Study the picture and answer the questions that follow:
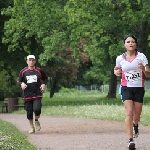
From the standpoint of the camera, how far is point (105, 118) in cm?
2056

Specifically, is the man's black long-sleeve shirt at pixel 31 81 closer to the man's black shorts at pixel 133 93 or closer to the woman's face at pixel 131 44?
the man's black shorts at pixel 133 93

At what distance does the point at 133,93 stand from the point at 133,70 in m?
0.43

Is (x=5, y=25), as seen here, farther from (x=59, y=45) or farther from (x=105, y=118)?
(x=105, y=118)

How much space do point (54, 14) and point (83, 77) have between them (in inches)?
2460

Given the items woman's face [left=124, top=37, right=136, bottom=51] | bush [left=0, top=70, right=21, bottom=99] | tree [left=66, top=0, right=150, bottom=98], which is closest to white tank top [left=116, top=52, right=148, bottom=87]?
woman's face [left=124, top=37, right=136, bottom=51]

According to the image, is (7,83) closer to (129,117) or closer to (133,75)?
(133,75)

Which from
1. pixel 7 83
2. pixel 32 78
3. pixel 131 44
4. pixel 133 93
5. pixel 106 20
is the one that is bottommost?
pixel 7 83

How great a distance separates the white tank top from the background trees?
68.0 ft

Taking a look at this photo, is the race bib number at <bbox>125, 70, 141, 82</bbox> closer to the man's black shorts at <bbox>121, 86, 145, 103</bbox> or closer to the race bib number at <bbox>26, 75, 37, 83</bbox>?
the man's black shorts at <bbox>121, 86, 145, 103</bbox>

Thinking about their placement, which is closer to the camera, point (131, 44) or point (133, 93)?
point (131, 44)

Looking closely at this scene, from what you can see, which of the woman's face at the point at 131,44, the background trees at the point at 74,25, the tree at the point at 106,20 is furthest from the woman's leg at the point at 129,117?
the background trees at the point at 74,25

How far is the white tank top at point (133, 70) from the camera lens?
10.6 meters

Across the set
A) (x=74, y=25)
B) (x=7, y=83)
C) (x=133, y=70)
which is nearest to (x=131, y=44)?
(x=133, y=70)

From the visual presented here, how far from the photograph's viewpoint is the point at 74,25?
3403cm
